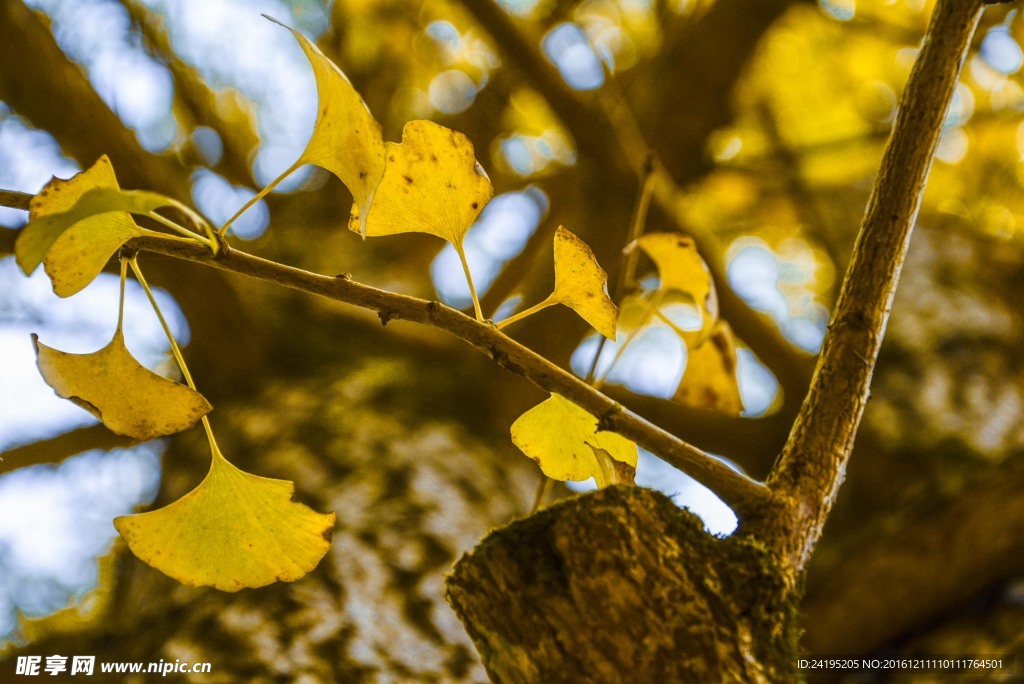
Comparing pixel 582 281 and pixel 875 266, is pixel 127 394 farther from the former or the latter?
pixel 875 266

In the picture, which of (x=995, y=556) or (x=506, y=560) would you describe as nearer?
(x=506, y=560)

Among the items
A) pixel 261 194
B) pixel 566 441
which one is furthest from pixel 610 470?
pixel 261 194

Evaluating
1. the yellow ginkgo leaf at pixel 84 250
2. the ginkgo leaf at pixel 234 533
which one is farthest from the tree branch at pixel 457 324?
the ginkgo leaf at pixel 234 533

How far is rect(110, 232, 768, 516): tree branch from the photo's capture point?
324 mm

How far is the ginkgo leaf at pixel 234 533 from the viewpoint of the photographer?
392 millimetres

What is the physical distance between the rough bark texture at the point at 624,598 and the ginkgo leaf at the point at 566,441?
0.11 feet

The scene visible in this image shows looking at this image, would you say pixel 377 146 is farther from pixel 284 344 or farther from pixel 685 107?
pixel 685 107

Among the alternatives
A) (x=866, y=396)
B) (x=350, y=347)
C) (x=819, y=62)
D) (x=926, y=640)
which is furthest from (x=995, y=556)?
(x=819, y=62)

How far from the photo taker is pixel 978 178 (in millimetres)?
1858

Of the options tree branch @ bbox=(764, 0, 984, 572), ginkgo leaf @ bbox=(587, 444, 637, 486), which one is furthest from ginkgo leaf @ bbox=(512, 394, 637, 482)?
tree branch @ bbox=(764, 0, 984, 572)

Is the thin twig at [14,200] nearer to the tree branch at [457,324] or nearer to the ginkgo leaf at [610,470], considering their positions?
the tree branch at [457,324]

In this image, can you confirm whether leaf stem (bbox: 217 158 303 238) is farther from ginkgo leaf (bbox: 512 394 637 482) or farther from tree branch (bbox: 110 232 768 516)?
ginkgo leaf (bbox: 512 394 637 482)

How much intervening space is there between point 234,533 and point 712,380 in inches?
14.4

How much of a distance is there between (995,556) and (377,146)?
0.88 m
